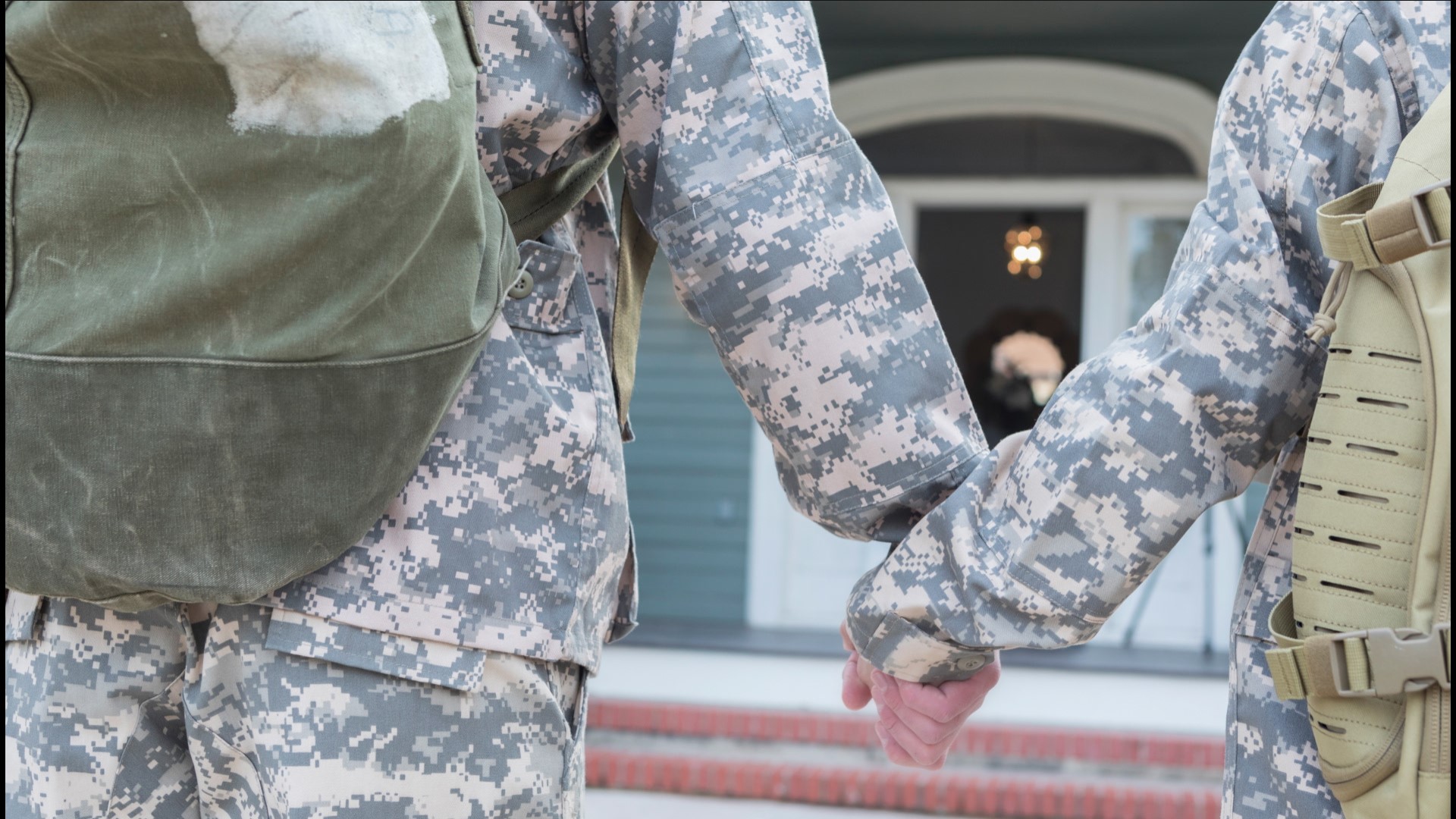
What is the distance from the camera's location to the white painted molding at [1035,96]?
23.7 ft

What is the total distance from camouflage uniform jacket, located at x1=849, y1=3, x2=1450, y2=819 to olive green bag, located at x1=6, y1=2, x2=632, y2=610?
0.59 m

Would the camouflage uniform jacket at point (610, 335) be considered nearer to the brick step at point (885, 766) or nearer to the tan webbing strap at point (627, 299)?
the tan webbing strap at point (627, 299)

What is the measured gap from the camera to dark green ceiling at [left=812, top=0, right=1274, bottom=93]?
22.3 ft

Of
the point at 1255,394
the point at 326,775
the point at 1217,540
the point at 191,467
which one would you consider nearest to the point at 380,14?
the point at 191,467

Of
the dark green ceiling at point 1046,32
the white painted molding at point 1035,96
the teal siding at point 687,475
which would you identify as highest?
the dark green ceiling at point 1046,32

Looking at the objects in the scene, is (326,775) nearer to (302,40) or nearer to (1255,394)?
(302,40)

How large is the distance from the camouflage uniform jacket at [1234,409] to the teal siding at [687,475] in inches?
252

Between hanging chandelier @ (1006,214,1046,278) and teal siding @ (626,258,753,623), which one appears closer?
teal siding @ (626,258,753,623)

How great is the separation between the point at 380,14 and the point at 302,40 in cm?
7

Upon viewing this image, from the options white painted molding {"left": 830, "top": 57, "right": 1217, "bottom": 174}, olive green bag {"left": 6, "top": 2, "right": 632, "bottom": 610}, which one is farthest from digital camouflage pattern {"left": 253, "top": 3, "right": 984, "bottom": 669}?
white painted molding {"left": 830, "top": 57, "right": 1217, "bottom": 174}

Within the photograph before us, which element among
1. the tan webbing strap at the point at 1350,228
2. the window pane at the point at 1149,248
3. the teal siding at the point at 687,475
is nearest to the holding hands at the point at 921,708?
the tan webbing strap at the point at 1350,228

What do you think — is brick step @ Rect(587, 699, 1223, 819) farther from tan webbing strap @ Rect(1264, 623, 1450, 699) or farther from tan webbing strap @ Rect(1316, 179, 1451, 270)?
tan webbing strap @ Rect(1316, 179, 1451, 270)

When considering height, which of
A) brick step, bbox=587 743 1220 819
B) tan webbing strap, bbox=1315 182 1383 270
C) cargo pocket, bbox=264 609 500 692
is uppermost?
tan webbing strap, bbox=1315 182 1383 270

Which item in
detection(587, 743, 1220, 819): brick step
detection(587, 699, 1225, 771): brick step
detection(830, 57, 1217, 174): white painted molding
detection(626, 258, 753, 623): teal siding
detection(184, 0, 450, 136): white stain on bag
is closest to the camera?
detection(184, 0, 450, 136): white stain on bag
